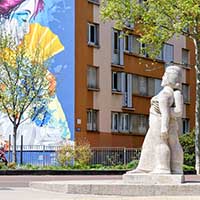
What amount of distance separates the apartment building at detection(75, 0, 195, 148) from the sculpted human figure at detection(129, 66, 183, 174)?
79.0ft

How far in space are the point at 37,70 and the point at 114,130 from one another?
30.3ft

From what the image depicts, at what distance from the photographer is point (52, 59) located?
147 ft

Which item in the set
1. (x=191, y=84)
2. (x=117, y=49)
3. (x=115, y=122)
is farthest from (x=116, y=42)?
(x=191, y=84)

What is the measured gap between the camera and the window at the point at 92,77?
46.0 meters

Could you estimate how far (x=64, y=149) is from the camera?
38.3 metres

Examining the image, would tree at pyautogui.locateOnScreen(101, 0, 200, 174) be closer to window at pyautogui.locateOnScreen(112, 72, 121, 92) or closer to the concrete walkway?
window at pyautogui.locateOnScreen(112, 72, 121, 92)

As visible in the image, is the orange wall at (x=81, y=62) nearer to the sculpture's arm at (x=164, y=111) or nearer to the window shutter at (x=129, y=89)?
the window shutter at (x=129, y=89)

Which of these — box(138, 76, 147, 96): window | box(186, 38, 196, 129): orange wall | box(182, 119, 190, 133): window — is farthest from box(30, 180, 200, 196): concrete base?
box(186, 38, 196, 129): orange wall

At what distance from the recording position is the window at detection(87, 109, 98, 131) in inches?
1804

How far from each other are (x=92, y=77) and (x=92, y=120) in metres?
2.69

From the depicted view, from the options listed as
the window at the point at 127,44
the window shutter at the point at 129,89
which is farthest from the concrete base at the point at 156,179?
the window at the point at 127,44

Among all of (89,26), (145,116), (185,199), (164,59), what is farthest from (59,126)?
(185,199)

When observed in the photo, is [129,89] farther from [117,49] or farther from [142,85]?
[117,49]

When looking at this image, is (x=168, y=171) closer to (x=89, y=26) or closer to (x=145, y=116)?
(x=89, y=26)
